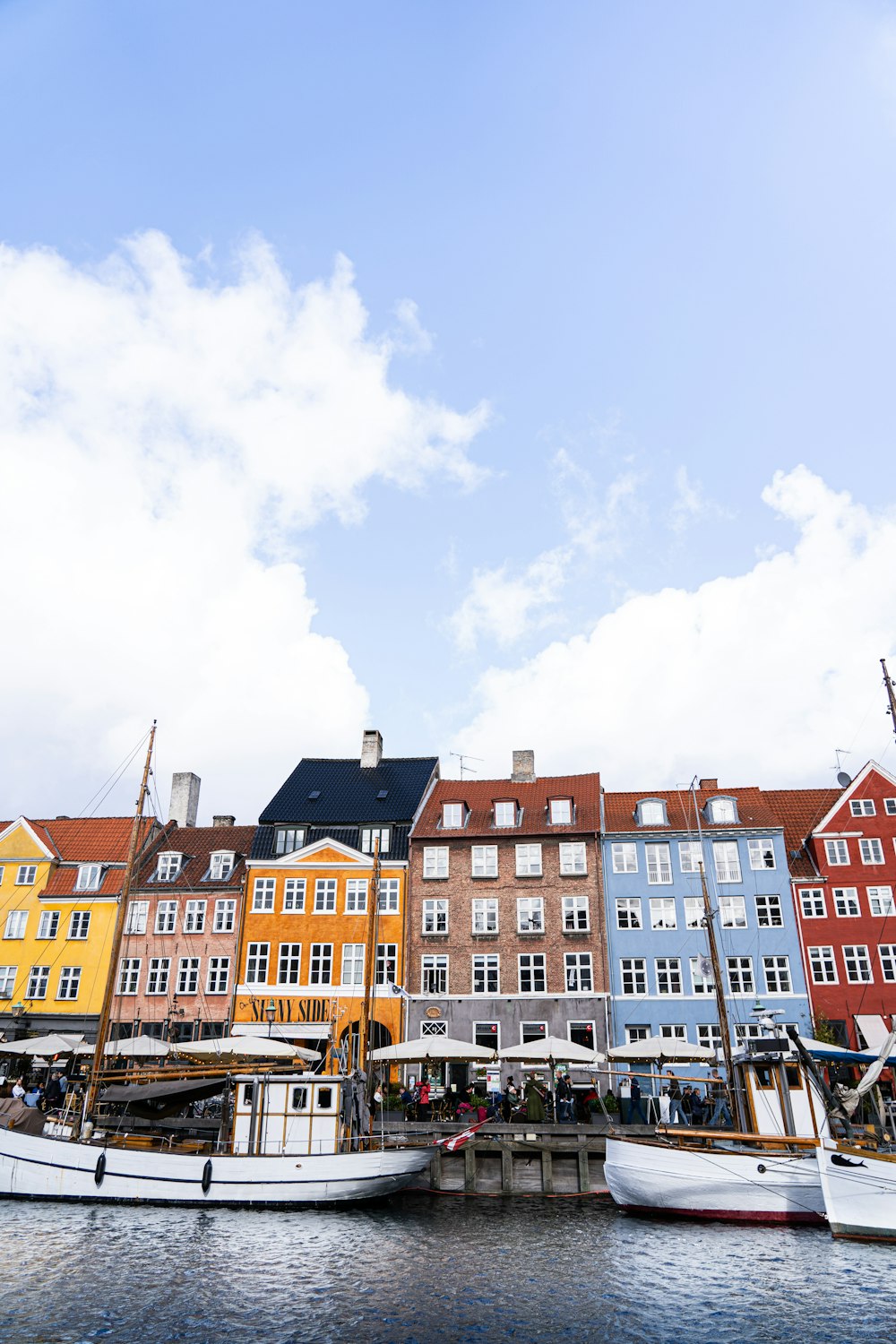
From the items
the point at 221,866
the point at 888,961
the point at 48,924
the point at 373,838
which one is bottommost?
the point at 888,961

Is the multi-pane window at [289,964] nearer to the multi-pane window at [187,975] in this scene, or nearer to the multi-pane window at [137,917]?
the multi-pane window at [187,975]

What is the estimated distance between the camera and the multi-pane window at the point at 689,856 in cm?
4920

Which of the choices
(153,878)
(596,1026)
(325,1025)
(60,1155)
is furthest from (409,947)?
(60,1155)

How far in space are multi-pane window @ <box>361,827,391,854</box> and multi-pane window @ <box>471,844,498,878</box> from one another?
4.64 m

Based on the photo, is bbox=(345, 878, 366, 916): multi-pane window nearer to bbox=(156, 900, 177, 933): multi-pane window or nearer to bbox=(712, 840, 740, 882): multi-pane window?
bbox=(156, 900, 177, 933): multi-pane window

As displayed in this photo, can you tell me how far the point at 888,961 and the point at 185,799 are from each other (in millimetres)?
39344

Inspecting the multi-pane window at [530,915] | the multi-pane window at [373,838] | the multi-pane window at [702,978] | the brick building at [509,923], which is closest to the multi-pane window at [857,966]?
the multi-pane window at [702,978]

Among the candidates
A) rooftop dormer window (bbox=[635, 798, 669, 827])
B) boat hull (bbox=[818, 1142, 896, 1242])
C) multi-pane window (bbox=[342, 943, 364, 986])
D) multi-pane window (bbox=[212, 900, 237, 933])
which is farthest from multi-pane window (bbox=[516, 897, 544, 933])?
boat hull (bbox=[818, 1142, 896, 1242])

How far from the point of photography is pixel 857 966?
4612cm

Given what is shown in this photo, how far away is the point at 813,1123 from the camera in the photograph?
28.6 meters

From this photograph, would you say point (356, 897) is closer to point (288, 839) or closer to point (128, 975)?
point (288, 839)

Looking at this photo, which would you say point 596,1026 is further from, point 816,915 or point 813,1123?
point 813,1123

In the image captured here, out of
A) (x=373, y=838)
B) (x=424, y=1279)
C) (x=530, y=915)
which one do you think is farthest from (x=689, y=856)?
(x=424, y=1279)

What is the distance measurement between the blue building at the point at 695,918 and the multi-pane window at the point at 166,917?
73.3 feet
